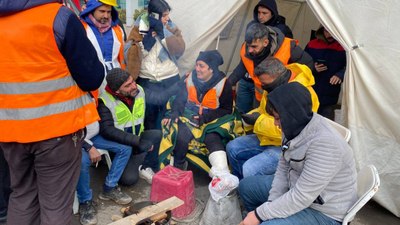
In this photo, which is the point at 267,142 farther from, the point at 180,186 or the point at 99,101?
the point at 99,101

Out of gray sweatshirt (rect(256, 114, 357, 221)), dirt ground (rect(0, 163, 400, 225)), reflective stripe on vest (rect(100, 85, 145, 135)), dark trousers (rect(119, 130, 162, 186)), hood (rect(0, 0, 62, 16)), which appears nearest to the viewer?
hood (rect(0, 0, 62, 16))

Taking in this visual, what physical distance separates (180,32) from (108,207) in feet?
6.66

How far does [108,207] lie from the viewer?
3133 millimetres

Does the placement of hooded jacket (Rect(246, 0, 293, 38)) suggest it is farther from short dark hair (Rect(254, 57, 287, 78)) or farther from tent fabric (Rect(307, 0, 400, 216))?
short dark hair (Rect(254, 57, 287, 78))

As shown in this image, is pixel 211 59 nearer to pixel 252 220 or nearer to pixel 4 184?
pixel 252 220

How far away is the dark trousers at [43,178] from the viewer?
2.05 m

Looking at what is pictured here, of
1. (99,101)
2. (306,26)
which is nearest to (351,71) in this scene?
(99,101)

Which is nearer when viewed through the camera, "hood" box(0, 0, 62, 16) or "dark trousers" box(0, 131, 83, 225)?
"hood" box(0, 0, 62, 16)

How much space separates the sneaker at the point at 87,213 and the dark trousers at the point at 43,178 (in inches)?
23.5

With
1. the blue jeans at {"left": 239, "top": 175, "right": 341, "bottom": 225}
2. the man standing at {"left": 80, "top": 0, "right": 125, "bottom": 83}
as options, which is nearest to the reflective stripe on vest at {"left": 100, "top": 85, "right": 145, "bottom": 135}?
the man standing at {"left": 80, "top": 0, "right": 125, "bottom": 83}

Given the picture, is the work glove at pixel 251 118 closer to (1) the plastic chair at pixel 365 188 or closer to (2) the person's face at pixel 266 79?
(2) the person's face at pixel 266 79

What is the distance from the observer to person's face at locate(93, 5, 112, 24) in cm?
319

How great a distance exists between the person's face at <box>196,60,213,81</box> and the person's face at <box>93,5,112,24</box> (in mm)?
946

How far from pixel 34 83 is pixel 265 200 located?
1693 millimetres
